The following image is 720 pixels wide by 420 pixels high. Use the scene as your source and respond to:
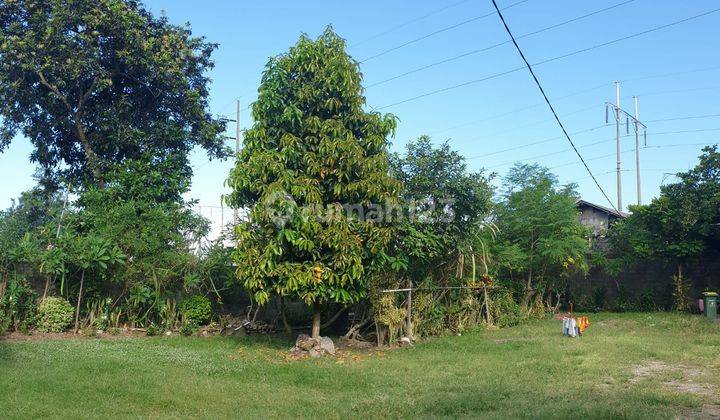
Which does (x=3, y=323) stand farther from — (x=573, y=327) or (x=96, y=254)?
(x=573, y=327)

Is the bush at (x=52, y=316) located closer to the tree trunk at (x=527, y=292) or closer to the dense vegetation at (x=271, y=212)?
the dense vegetation at (x=271, y=212)

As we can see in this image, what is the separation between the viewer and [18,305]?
12.9 metres

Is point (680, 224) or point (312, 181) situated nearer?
point (312, 181)

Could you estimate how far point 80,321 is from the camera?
13578mm

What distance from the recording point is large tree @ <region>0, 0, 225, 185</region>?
14.7m

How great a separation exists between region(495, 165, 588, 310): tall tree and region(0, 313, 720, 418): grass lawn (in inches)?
138

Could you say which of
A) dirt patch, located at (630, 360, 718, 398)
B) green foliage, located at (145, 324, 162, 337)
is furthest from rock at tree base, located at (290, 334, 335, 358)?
dirt patch, located at (630, 360, 718, 398)

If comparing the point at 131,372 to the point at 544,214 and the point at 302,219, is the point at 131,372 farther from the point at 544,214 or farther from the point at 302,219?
the point at 544,214

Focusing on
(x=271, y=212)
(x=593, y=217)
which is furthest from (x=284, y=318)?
(x=593, y=217)

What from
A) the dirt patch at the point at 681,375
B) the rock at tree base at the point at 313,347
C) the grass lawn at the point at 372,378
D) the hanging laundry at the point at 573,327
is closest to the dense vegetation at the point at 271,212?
the rock at tree base at the point at 313,347

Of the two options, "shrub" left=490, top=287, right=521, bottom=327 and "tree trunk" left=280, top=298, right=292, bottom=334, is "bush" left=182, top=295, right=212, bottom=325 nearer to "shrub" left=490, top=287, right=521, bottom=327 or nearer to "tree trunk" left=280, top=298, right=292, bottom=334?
"tree trunk" left=280, top=298, right=292, bottom=334

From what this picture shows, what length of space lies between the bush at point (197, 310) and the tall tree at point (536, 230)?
284 inches

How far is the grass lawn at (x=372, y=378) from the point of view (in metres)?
6.86

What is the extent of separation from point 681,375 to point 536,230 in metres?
8.03
